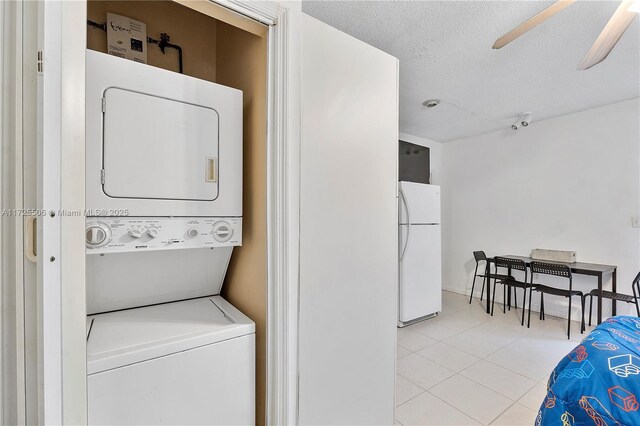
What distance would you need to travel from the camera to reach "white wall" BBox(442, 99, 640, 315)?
127 inches

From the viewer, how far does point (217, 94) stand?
1.24 meters

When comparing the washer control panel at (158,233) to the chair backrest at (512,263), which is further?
the chair backrest at (512,263)

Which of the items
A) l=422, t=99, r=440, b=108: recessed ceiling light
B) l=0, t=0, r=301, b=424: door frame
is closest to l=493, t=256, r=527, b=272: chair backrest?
l=422, t=99, r=440, b=108: recessed ceiling light

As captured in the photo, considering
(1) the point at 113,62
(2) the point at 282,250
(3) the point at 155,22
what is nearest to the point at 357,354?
(2) the point at 282,250

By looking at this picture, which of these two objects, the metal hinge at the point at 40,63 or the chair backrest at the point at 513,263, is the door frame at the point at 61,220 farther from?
the chair backrest at the point at 513,263

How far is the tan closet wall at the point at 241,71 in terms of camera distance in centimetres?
124

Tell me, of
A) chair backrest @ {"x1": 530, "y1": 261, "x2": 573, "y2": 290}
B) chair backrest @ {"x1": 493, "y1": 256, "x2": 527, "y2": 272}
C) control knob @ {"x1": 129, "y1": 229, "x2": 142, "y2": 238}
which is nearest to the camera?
control knob @ {"x1": 129, "y1": 229, "x2": 142, "y2": 238}

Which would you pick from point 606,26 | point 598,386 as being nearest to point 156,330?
point 598,386

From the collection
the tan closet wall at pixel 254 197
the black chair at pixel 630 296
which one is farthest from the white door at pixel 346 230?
the black chair at pixel 630 296

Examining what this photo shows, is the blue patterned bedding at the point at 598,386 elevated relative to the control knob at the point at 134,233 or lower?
lower

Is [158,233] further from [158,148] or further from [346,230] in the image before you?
[346,230]

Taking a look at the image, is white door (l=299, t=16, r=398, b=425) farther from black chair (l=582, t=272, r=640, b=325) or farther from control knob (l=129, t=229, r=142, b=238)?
black chair (l=582, t=272, r=640, b=325)

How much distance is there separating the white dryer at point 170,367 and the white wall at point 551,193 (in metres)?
4.12

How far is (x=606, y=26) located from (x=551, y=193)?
9.50 ft
